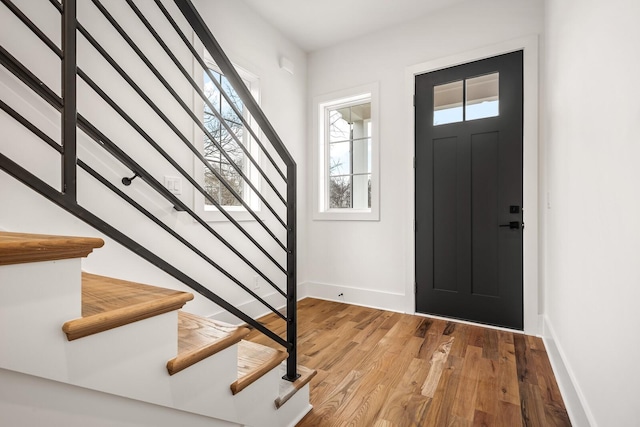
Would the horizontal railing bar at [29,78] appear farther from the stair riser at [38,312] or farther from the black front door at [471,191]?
the black front door at [471,191]

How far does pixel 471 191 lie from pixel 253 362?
2321mm

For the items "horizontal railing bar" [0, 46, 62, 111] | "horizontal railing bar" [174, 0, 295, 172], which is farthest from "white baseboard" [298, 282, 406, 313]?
"horizontal railing bar" [0, 46, 62, 111]

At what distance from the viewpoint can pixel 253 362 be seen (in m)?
1.28

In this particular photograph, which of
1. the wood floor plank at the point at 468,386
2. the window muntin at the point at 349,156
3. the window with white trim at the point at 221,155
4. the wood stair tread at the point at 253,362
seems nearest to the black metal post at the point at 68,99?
the wood stair tread at the point at 253,362

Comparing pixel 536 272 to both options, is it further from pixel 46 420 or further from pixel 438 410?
pixel 46 420

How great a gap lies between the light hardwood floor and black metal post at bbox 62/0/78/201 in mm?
1393

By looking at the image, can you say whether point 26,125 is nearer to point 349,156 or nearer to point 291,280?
point 291,280

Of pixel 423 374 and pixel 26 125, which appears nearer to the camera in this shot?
pixel 26 125

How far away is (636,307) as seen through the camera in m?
0.88

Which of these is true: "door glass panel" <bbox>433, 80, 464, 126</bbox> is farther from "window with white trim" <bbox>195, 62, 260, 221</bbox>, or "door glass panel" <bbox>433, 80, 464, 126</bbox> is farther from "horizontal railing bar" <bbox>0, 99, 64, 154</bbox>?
"horizontal railing bar" <bbox>0, 99, 64, 154</bbox>

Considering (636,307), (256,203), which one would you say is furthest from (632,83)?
(256,203)

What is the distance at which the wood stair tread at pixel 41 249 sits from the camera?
537 mm

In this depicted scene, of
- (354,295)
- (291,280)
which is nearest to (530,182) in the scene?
(354,295)

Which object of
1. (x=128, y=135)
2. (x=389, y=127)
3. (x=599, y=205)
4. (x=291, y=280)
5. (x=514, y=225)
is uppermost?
(x=389, y=127)
